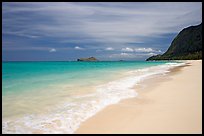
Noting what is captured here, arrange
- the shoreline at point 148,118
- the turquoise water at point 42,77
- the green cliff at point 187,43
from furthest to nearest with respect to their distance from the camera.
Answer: the green cliff at point 187,43, the turquoise water at point 42,77, the shoreline at point 148,118

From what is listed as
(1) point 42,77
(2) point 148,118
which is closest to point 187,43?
(1) point 42,77

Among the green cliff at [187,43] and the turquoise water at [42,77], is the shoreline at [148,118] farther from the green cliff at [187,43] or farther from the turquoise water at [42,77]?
the green cliff at [187,43]

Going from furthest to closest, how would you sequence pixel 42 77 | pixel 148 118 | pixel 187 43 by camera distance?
pixel 187 43
pixel 42 77
pixel 148 118

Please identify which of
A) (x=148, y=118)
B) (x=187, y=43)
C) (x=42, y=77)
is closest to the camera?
(x=148, y=118)

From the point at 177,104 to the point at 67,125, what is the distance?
3.79 m

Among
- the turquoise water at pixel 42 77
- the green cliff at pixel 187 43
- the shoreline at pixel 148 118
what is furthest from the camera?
the green cliff at pixel 187 43

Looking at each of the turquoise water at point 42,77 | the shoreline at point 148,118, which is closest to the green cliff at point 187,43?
the turquoise water at point 42,77

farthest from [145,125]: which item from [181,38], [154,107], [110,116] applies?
[181,38]

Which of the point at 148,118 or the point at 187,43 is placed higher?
the point at 187,43

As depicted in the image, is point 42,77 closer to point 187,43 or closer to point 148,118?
point 148,118

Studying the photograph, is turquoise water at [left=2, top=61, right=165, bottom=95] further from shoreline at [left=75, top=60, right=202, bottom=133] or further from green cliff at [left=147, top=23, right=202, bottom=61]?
green cliff at [left=147, top=23, right=202, bottom=61]

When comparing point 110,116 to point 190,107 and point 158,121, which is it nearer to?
point 158,121

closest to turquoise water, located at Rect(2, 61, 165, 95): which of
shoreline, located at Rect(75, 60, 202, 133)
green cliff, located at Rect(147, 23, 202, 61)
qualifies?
shoreline, located at Rect(75, 60, 202, 133)

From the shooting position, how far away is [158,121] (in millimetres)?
5496
